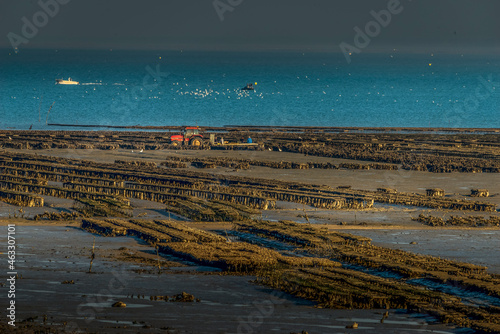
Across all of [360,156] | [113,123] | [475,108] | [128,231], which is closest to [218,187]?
[128,231]

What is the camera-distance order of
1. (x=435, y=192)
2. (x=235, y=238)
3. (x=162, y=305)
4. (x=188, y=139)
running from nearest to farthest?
1. (x=162, y=305)
2. (x=235, y=238)
3. (x=435, y=192)
4. (x=188, y=139)

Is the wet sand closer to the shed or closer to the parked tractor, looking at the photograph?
the shed

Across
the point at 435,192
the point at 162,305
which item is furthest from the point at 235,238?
the point at 435,192

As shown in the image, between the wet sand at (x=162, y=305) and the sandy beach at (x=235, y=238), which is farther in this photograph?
the sandy beach at (x=235, y=238)

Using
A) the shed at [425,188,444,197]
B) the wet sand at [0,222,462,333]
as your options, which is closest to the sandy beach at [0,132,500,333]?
the wet sand at [0,222,462,333]

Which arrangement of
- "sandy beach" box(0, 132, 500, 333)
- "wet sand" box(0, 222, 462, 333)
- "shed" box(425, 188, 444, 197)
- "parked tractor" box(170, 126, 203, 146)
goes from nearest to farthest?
"wet sand" box(0, 222, 462, 333) < "sandy beach" box(0, 132, 500, 333) < "shed" box(425, 188, 444, 197) < "parked tractor" box(170, 126, 203, 146)

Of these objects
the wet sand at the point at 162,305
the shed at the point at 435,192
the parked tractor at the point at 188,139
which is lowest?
the wet sand at the point at 162,305

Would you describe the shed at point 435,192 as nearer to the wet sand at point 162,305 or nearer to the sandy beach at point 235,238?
the sandy beach at point 235,238

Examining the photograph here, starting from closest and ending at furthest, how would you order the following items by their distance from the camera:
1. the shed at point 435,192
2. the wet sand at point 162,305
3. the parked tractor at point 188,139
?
1. the wet sand at point 162,305
2. the shed at point 435,192
3. the parked tractor at point 188,139

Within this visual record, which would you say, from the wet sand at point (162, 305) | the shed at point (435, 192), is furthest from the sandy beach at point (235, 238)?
the shed at point (435, 192)

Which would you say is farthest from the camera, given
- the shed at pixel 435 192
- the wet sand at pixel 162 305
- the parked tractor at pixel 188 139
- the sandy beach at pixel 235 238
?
the parked tractor at pixel 188 139

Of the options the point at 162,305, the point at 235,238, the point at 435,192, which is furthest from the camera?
the point at 435,192

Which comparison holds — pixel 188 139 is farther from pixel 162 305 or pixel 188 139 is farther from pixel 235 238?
pixel 162 305
